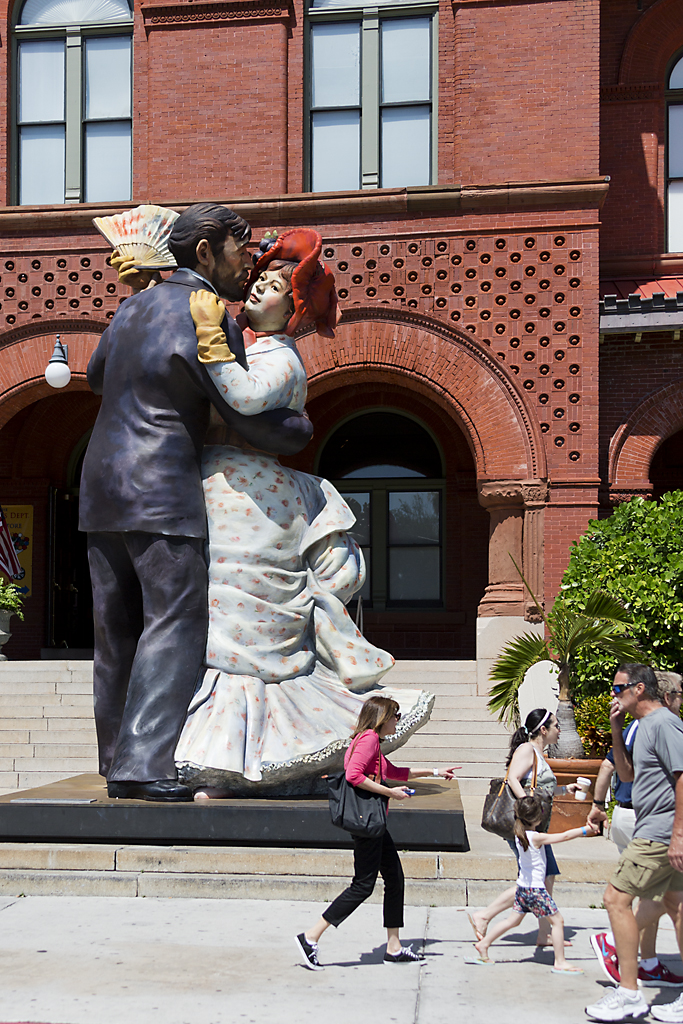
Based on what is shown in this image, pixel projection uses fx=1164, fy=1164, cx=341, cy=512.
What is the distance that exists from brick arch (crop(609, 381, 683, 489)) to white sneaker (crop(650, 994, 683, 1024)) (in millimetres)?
12489

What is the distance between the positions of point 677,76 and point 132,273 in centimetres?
1437

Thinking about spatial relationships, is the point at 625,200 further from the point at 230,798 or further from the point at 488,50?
the point at 230,798

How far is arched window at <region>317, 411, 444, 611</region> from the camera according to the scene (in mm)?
21125

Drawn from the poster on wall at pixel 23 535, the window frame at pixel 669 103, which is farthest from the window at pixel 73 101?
the window frame at pixel 669 103

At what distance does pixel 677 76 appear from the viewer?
742 inches

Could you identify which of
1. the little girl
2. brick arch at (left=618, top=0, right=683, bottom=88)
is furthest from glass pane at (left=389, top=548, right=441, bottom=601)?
the little girl

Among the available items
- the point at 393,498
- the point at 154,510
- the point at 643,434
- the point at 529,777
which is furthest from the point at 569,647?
the point at 393,498

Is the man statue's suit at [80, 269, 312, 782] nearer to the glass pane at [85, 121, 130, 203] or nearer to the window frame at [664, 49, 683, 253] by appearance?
the glass pane at [85, 121, 130, 203]

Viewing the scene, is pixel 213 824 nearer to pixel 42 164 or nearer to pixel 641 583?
pixel 641 583

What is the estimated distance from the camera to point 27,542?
67.6 feet

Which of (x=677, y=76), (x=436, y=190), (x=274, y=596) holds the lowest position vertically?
(x=274, y=596)

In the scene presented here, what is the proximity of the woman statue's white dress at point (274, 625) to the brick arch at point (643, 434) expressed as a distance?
9.99 meters

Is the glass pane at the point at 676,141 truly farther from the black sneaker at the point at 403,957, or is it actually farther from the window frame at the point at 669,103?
the black sneaker at the point at 403,957

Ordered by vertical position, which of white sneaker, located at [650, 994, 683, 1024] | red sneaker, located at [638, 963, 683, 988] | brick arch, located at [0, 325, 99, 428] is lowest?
red sneaker, located at [638, 963, 683, 988]
